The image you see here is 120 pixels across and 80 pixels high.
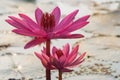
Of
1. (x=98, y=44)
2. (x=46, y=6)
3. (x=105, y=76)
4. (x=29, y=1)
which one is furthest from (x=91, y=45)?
(x=29, y=1)

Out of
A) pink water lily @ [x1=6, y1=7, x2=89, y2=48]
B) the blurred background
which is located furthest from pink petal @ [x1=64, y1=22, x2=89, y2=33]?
the blurred background

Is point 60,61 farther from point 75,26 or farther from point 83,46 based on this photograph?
point 83,46

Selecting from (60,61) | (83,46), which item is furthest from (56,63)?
(83,46)

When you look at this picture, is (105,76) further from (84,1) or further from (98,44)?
(84,1)

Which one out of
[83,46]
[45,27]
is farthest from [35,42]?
[83,46]

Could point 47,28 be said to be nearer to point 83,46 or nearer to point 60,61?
point 60,61

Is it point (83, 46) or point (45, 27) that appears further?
point (83, 46)

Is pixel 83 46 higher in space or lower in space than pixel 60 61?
higher

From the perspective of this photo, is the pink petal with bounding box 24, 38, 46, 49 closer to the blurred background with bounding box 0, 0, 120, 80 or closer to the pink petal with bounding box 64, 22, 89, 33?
the pink petal with bounding box 64, 22, 89, 33
